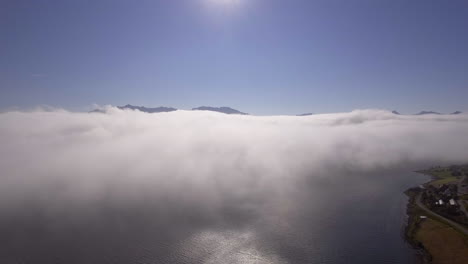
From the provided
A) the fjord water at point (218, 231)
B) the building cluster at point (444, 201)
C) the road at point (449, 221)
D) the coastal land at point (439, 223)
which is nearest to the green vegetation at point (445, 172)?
the coastal land at point (439, 223)

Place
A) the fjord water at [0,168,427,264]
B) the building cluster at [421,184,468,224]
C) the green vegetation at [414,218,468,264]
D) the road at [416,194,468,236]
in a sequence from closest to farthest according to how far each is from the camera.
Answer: the green vegetation at [414,218,468,264]
the fjord water at [0,168,427,264]
the road at [416,194,468,236]
the building cluster at [421,184,468,224]

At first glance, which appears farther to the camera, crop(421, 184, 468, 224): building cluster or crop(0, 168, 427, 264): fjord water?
crop(421, 184, 468, 224): building cluster

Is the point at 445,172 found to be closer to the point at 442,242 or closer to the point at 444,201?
the point at 444,201

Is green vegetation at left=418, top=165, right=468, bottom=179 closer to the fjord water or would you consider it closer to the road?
the fjord water

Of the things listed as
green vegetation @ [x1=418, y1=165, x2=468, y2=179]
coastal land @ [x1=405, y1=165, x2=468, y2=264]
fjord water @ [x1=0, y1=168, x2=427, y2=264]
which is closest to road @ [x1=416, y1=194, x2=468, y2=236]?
coastal land @ [x1=405, y1=165, x2=468, y2=264]

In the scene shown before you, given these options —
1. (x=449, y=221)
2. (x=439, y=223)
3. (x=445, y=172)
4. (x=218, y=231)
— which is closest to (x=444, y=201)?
(x=449, y=221)

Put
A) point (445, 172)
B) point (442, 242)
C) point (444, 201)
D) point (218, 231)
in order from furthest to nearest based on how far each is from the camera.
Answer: point (445, 172) → point (444, 201) → point (218, 231) → point (442, 242)

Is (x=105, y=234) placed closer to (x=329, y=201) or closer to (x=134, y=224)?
(x=134, y=224)
